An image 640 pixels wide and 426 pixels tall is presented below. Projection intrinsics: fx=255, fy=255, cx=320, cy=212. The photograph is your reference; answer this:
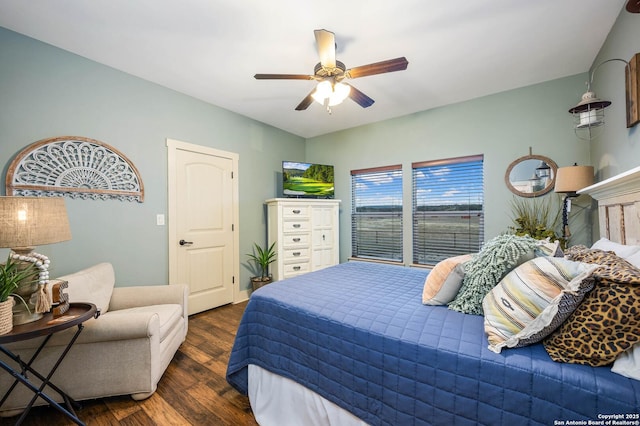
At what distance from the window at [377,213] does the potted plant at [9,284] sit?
11.9ft

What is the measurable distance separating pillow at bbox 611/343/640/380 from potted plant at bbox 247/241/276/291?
328 cm

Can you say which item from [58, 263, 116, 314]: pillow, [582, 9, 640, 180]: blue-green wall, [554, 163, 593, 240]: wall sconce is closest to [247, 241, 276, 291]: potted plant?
[58, 263, 116, 314]: pillow

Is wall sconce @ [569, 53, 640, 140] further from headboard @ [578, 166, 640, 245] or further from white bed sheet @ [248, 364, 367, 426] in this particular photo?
white bed sheet @ [248, 364, 367, 426]

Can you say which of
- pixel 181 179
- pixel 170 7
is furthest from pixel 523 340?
pixel 181 179

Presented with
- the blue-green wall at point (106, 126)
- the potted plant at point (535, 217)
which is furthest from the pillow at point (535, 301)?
the blue-green wall at point (106, 126)

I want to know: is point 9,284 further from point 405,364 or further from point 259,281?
point 259,281

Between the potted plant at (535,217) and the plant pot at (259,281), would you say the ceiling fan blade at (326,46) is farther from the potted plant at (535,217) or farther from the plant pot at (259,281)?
the plant pot at (259,281)

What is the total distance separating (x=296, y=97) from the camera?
3098mm

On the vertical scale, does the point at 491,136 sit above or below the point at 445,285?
above

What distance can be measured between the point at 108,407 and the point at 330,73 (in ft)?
8.95

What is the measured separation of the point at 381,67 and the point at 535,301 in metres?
1.65

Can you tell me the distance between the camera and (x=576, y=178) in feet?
7.34

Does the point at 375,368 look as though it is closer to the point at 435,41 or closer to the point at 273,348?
the point at 273,348

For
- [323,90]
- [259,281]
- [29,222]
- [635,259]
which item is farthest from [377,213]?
[29,222]
